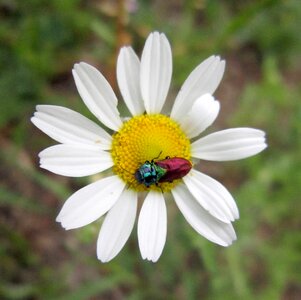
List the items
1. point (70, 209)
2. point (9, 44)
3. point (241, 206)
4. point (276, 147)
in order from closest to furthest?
1. point (70, 209)
2. point (241, 206)
3. point (9, 44)
4. point (276, 147)

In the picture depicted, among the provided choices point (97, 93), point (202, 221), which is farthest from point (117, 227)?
point (97, 93)

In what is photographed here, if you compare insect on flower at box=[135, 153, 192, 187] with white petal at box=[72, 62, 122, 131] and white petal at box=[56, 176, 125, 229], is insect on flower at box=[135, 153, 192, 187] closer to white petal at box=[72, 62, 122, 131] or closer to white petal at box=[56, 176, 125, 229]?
white petal at box=[56, 176, 125, 229]

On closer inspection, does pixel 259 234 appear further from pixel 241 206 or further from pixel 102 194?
pixel 102 194

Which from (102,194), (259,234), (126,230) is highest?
(259,234)

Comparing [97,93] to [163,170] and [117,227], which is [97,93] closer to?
[163,170]

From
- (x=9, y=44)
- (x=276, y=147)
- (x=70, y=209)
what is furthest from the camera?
(x=276, y=147)

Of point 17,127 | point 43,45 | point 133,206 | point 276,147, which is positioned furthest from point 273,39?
point 133,206

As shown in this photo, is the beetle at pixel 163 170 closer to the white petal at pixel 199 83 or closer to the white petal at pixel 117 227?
the white petal at pixel 117 227

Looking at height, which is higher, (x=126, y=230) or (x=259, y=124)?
(x=259, y=124)
